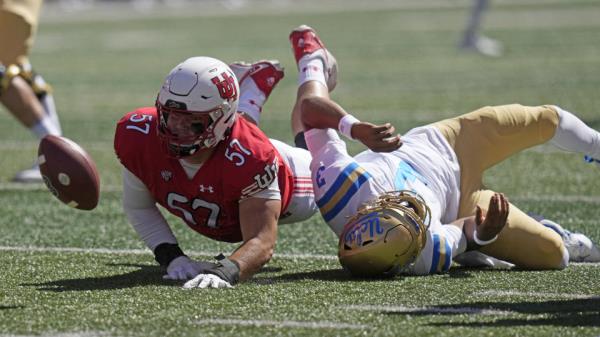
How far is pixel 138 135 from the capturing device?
162 inches

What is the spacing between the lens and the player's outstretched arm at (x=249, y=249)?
3.90 metres

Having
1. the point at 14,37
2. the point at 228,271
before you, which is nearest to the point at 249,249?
the point at 228,271

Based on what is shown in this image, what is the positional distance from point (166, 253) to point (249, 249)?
413mm

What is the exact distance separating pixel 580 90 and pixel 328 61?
5943 millimetres

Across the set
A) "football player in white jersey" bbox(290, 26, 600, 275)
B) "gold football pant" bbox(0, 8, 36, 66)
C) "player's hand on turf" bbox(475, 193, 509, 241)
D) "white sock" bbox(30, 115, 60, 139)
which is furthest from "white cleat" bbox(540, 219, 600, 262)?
"gold football pant" bbox(0, 8, 36, 66)

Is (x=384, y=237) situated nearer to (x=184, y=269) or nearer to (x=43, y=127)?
(x=184, y=269)

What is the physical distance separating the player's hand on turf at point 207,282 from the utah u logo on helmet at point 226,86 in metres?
0.59

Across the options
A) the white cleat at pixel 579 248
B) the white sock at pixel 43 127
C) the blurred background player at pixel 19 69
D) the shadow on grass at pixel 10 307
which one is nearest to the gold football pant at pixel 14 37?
the blurred background player at pixel 19 69

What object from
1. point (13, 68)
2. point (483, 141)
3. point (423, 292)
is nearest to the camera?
point (423, 292)

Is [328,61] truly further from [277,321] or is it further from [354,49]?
[354,49]

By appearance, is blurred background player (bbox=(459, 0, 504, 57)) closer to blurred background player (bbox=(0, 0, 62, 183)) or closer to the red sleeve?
blurred background player (bbox=(0, 0, 62, 183))

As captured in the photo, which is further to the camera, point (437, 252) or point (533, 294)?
point (437, 252)

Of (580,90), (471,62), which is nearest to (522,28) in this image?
(471,62)

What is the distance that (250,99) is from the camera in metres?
5.06
